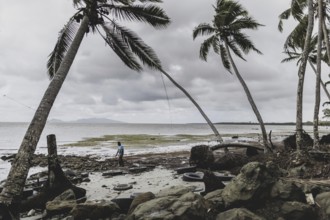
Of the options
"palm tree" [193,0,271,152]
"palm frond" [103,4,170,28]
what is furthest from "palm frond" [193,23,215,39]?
"palm frond" [103,4,170,28]

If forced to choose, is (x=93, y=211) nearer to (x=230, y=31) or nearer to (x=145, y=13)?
(x=145, y=13)

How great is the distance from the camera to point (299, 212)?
6152 mm

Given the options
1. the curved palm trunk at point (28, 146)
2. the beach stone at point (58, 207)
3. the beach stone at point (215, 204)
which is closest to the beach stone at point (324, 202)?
the beach stone at point (215, 204)

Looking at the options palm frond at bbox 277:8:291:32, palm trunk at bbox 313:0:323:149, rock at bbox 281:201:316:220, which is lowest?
rock at bbox 281:201:316:220

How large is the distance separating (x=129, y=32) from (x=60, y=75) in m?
4.00

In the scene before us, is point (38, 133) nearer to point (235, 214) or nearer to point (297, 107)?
point (235, 214)

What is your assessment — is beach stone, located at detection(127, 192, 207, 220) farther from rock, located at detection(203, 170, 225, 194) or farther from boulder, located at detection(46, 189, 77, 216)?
boulder, located at detection(46, 189, 77, 216)

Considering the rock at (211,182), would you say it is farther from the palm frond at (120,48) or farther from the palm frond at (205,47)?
the palm frond at (205,47)

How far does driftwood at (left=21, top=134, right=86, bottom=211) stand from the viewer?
8.78 m

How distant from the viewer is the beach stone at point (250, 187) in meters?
6.63

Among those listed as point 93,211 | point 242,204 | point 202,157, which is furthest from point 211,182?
point 202,157

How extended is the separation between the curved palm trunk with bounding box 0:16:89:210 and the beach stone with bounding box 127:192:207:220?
2707mm

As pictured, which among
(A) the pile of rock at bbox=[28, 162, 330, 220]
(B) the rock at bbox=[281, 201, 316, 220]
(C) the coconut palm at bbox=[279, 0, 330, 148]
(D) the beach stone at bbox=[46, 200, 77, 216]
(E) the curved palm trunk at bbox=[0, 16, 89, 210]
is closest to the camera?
(A) the pile of rock at bbox=[28, 162, 330, 220]

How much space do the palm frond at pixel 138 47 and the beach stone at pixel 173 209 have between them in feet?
22.3
